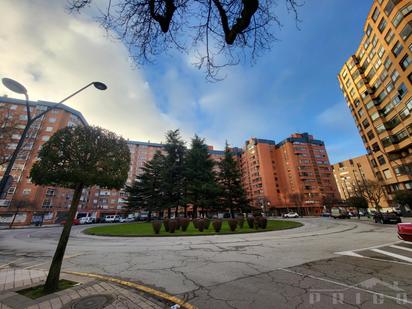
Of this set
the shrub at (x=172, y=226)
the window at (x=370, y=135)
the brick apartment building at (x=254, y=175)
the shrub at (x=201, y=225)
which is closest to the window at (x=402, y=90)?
the window at (x=370, y=135)

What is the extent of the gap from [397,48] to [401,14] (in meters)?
5.28

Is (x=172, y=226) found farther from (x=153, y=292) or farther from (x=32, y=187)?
(x=32, y=187)

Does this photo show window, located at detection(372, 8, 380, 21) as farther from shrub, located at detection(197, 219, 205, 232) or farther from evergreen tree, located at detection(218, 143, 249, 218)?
shrub, located at detection(197, 219, 205, 232)

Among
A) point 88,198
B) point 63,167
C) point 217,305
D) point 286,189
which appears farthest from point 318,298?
point 286,189

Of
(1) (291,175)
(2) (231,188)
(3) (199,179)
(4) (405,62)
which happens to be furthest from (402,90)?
(1) (291,175)

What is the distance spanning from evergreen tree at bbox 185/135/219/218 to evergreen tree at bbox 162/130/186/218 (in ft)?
5.44

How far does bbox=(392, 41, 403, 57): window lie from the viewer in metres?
33.6

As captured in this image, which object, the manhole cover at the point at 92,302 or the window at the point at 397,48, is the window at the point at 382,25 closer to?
the window at the point at 397,48

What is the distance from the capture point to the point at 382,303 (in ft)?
11.9

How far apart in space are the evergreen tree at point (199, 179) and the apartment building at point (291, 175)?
44.0m

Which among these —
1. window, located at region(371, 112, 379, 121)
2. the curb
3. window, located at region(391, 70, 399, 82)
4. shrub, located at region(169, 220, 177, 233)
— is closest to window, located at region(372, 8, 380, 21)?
window, located at region(391, 70, 399, 82)

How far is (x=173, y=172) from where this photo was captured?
130 ft

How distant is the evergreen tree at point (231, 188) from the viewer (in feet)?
136

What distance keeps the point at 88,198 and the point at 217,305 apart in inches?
3233
